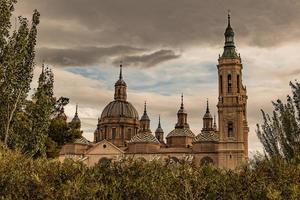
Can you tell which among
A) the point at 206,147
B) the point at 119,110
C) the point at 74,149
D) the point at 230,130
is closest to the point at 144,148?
the point at 206,147

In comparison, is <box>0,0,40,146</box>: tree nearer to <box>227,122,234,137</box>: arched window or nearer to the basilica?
the basilica

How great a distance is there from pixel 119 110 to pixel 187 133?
12.4 metres

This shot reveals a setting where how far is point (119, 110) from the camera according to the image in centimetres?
7806

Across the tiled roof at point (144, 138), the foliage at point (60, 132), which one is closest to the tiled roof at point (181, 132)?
the tiled roof at point (144, 138)

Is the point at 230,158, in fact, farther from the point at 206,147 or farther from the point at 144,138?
the point at 144,138

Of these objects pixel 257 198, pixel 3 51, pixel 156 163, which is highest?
pixel 3 51

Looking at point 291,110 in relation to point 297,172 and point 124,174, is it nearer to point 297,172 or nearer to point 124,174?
point 297,172

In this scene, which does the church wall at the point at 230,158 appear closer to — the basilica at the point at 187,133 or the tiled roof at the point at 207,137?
the basilica at the point at 187,133

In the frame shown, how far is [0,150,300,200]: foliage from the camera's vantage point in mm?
12805

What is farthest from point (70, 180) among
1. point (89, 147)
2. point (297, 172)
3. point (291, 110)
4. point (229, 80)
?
point (89, 147)

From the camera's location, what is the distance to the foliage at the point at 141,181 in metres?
12.8

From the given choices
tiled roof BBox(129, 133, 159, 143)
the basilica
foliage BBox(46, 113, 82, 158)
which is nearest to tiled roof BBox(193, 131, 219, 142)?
the basilica

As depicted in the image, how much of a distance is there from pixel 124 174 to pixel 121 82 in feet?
232

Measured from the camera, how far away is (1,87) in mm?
23172
